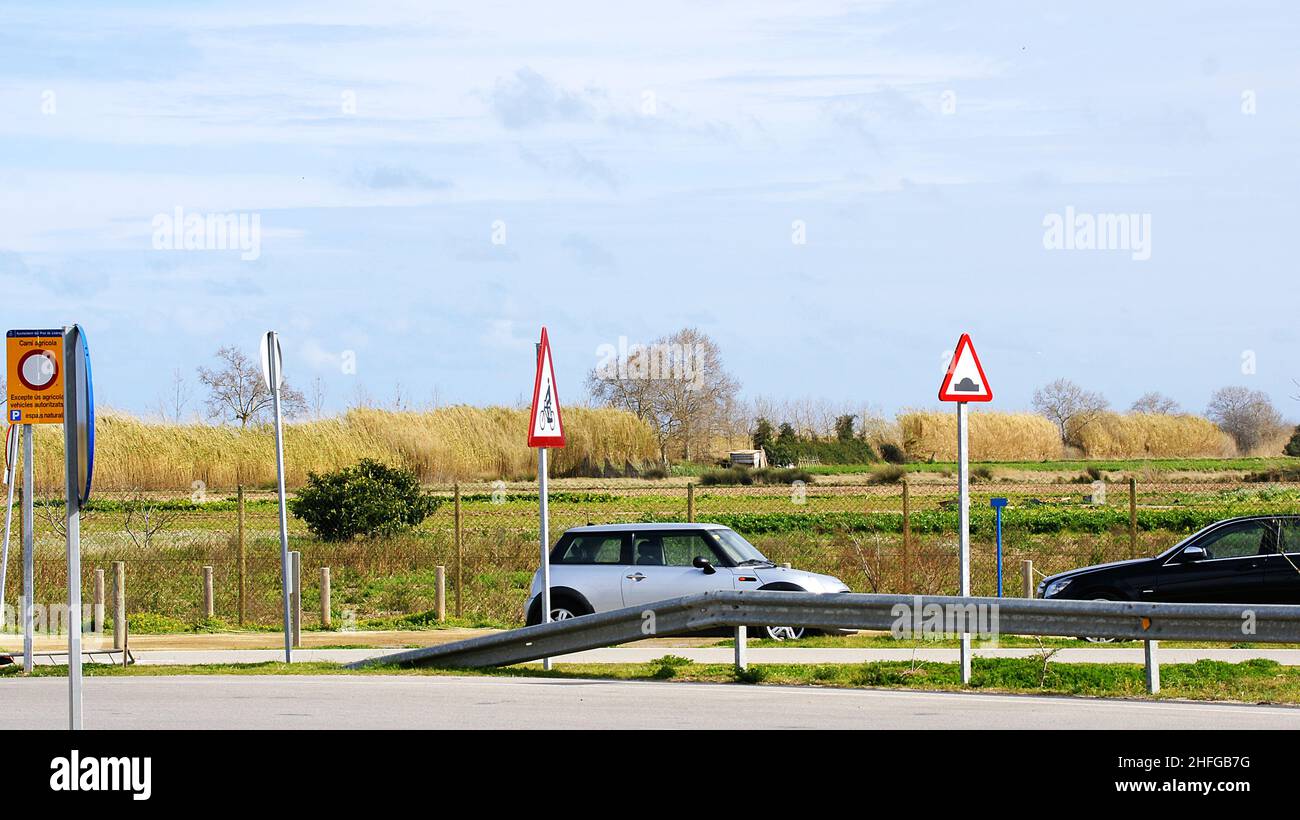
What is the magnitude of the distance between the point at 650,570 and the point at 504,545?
10.3 m

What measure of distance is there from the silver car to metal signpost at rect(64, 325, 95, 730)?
34.2ft

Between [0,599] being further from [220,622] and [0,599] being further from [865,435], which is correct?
[865,435]

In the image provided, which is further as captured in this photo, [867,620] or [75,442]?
[867,620]

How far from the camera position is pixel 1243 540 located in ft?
58.0

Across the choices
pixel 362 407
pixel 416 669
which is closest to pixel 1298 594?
pixel 416 669

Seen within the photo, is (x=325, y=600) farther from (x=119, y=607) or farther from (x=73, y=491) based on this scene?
(x=73, y=491)

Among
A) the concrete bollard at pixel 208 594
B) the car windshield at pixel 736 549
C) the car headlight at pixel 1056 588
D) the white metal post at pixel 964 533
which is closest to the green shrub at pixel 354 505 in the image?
the concrete bollard at pixel 208 594

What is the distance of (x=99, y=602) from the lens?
67.3ft

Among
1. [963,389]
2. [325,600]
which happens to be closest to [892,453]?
[325,600]

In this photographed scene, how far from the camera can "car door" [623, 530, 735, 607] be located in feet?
58.6

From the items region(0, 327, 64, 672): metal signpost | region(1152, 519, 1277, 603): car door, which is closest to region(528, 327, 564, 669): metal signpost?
region(0, 327, 64, 672): metal signpost

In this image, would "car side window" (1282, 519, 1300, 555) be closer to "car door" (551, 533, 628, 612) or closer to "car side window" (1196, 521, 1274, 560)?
"car side window" (1196, 521, 1274, 560)

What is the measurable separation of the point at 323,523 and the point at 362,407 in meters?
27.0

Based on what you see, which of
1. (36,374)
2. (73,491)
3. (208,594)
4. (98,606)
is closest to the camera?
(73,491)
